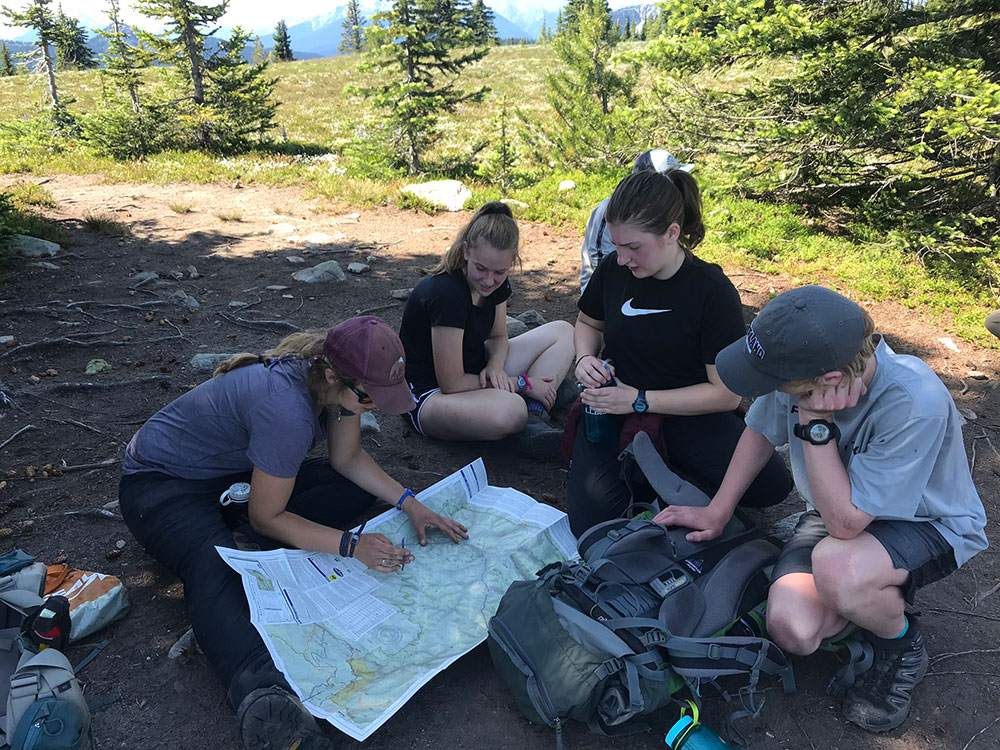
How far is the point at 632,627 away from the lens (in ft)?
7.42

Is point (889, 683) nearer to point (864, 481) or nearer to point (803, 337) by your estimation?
point (864, 481)

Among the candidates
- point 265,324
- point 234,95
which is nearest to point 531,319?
point 265,324

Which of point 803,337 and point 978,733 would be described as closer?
point 803,337

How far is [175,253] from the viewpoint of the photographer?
7941 mm

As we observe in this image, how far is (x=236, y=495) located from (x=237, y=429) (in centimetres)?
30

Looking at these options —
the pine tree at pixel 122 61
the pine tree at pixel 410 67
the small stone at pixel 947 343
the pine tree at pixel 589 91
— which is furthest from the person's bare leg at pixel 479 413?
the pine tree at pixel 122 61

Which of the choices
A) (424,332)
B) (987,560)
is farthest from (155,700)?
(987,560)

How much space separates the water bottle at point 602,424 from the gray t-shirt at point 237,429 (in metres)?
1.37

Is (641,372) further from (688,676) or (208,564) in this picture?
(208,564)

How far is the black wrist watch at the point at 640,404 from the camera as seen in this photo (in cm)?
328

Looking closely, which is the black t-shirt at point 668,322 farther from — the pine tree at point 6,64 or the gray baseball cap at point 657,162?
the pine tree at point 6,64

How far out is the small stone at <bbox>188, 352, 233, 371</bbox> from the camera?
5035 millimetres

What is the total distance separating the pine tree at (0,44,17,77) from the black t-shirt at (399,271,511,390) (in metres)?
65.4

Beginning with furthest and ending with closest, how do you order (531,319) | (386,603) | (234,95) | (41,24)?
(41,24), (234,95), (531,319), (386,603)
